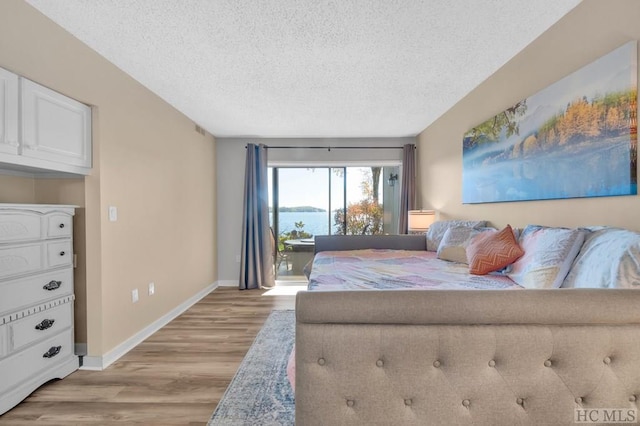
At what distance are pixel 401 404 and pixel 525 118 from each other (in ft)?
7.41

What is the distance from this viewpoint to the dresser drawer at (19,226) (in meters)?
1.77

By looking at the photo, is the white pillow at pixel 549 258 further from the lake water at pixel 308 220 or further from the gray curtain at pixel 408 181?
the lake water at pixel 308 220

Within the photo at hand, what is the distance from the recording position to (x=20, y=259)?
6.11 feet

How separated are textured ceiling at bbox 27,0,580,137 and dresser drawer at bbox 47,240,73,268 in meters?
1.52

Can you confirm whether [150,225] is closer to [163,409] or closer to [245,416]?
[163,409]

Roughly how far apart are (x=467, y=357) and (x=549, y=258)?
970 mm

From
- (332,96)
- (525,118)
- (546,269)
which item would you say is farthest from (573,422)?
(332,96)

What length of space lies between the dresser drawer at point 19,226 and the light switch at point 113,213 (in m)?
0.50

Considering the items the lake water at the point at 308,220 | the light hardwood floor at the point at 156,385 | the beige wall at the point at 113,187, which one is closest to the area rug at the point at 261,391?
the light hardwood floor at the point at 156,385

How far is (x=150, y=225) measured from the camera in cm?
309

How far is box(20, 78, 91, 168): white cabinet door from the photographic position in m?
1.85

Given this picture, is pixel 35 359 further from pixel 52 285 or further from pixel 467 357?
pixel 467 357

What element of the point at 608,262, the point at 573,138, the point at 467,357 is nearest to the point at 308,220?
the point at 573,138

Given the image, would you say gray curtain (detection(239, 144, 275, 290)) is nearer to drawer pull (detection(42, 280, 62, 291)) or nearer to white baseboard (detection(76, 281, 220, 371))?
white baseboard (detection(76, 281, 220, 371))
